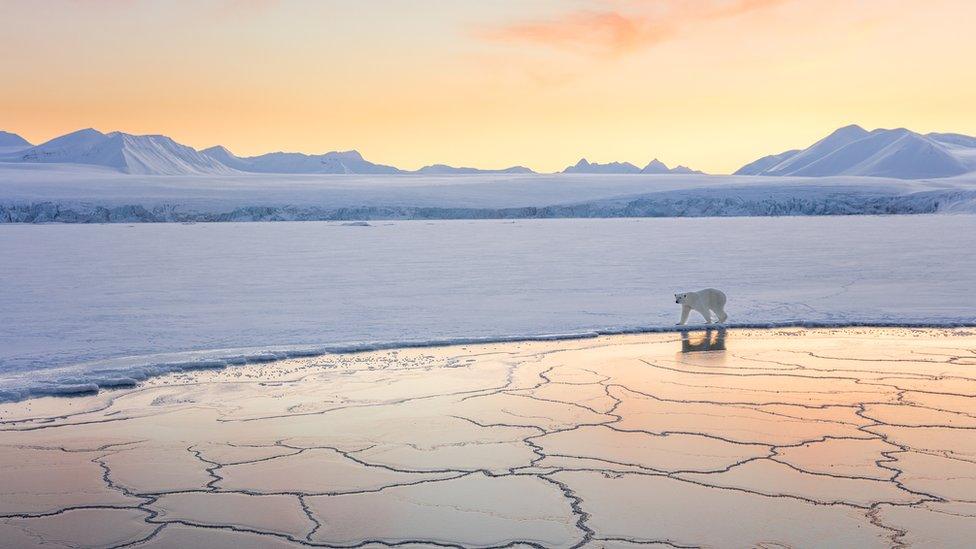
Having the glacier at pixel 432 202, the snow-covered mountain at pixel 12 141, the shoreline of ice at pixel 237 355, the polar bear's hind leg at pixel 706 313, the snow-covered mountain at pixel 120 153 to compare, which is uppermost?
the snow-covered mountain at pixel 12 141

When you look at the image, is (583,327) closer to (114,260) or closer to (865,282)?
(865,282)

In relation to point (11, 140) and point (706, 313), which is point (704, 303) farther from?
point (11, 140)

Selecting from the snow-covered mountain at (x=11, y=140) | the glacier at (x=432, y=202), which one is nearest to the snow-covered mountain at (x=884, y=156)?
the glacier at (x=432, y=202)

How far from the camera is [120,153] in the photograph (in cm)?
10881

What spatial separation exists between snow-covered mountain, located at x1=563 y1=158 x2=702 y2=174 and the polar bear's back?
162406 mm

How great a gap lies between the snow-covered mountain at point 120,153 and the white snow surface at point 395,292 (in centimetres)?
9153

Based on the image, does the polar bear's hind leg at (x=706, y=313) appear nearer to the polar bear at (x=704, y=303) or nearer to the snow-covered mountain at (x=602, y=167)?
the polar bear at (x=704, y=303)

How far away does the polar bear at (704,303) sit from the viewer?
9.70 m

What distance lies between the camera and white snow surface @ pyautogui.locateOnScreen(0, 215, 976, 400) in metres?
8.54

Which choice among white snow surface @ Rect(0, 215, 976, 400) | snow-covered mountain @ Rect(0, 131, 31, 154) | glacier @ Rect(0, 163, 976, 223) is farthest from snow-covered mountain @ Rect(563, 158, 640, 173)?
white snow surface @ Rect(0, 215, 976, 400)

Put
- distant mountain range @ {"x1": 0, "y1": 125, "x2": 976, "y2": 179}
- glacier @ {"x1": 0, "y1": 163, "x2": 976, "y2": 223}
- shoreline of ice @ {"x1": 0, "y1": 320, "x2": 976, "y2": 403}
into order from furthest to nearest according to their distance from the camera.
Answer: distant mountain range @ {"x1": 0, "y1": 125, "x2": 976, "y2": 179}
glacier @ {"x1": 0, "y1": 163, "x2": 976, "y2": 223}
shoreline of ice @ {"x1": 0, "y1": 320, "x2": 976, "y2": 403}

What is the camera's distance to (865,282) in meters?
13.6

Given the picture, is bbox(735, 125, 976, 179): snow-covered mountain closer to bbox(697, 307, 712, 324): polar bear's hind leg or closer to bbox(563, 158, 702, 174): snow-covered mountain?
bbox(563, 158, 702, 174): snow-covered mountain

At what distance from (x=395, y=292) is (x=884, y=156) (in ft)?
358
